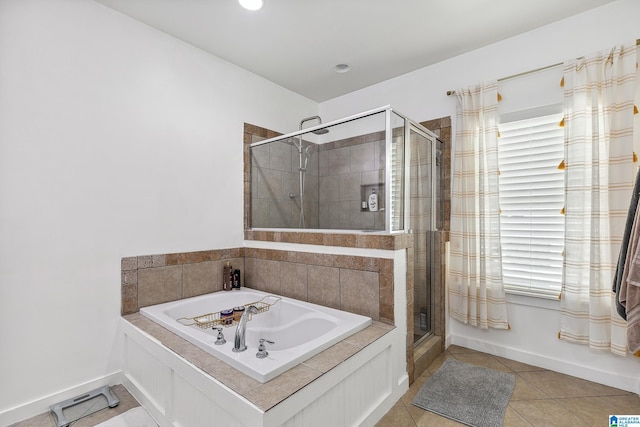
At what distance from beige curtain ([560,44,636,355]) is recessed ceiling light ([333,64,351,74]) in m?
1.69

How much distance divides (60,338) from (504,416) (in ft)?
8.88

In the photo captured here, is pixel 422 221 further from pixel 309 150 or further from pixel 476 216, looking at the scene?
pixel 309 150

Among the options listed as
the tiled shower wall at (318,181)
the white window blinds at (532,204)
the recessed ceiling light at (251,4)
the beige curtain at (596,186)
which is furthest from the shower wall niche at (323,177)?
the beige curtain at (596,186)

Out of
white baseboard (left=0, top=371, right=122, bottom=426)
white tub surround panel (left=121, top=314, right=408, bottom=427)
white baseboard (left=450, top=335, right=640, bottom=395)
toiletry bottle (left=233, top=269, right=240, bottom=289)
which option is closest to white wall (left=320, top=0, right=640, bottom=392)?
white baseboard (left=450, top=335, right=640, bottom=395)

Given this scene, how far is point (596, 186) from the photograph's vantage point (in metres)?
2.00

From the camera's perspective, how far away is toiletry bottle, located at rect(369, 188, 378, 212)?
6.95ft

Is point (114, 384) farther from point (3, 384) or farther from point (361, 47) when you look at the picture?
point (361, 47)

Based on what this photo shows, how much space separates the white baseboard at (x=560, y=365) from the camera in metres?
1.98

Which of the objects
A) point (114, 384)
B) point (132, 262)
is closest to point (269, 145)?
point (132, 262)

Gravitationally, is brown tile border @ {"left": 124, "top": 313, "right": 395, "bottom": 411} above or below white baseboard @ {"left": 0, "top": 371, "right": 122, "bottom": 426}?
above

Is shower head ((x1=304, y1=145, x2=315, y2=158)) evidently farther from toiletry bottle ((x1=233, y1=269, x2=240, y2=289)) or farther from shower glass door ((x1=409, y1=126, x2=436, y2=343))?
toiletry bottle ((x1=233, y1=269, x2=240, y2=289))

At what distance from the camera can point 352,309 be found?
2113 mm

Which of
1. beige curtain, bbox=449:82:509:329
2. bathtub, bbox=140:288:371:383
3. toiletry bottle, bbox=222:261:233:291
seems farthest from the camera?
toiletry bottle, bbox=222:261:233:291

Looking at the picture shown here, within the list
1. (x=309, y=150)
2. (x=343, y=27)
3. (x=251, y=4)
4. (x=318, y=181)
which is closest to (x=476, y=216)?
(x=318, y=181)
